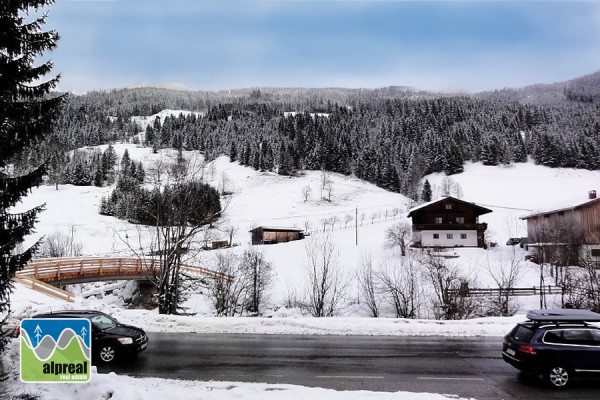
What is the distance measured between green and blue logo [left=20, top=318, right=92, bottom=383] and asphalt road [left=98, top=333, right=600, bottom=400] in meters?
2.87

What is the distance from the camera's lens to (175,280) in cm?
2678

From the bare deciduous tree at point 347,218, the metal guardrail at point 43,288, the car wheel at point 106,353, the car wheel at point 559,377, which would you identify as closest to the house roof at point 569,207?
the bare deciduous tree at point 347,218

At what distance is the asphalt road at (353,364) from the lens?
35.7 ft

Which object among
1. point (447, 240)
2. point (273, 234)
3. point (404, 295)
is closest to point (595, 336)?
point (404, 295)

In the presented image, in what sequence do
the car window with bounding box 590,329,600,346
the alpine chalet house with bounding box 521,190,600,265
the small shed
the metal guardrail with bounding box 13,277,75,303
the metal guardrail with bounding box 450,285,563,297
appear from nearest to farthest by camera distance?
the car window with bounding box 590,329,600,346, the metal guardrail with bounding box 13,277,75,303, the metal guardrail with bounding box 450,285,563,297, the alpine chalet house with bounding box 521,190,600,265, the small shed

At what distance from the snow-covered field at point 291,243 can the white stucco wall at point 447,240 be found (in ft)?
11.5

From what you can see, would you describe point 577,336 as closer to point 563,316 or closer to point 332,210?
point 563,316

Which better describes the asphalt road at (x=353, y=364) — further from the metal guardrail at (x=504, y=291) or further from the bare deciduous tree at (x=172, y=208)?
the metal guardrail at (x=504, y=291)

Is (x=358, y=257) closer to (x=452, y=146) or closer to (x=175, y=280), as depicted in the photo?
(x=175, y=280)

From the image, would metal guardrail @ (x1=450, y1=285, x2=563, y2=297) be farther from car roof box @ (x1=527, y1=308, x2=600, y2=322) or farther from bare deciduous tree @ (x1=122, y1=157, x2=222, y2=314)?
bare deciduous tree @ (x1=122, y1=157, x2=222, y2=314)

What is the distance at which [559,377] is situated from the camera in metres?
10.9

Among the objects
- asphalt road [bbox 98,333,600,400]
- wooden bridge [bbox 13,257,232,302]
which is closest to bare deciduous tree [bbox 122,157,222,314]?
wooden bridge [bbox 13,257,232,302]

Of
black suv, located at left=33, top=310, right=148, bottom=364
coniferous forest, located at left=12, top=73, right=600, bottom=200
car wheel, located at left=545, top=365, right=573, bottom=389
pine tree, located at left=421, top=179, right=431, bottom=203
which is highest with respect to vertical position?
coniferous forest, located at left=12, top=73, right=600, bottom=200

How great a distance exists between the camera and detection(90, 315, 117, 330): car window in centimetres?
1319
